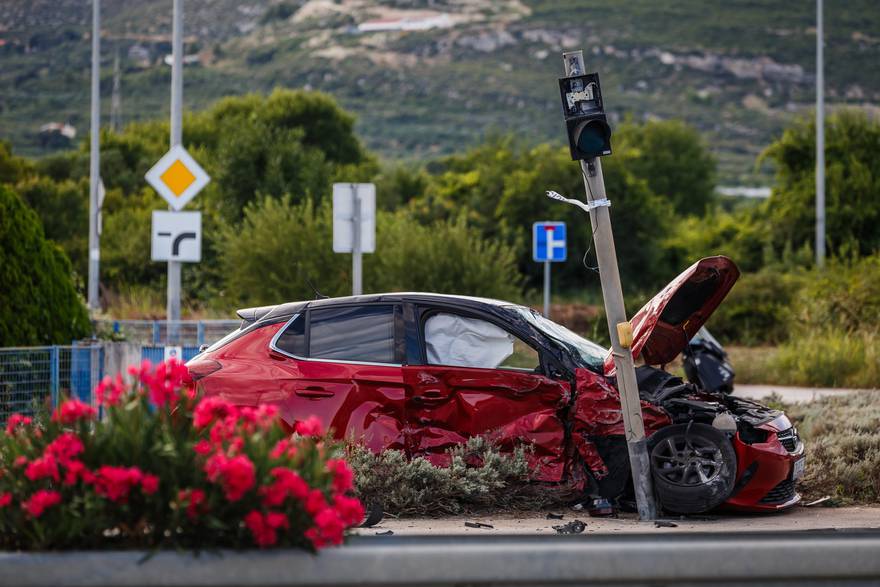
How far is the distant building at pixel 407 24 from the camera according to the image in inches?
5374

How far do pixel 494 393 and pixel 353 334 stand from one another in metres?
1.14

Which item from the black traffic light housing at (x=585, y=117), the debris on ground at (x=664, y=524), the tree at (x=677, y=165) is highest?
the tree at (x=677, y=165)

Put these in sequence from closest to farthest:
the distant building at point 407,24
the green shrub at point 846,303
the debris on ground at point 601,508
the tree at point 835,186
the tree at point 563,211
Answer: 1. the debris on ground at point 601,508
2. the green shrub at point 846,303
3. the tree at point 835,186
4. the tree at point 563,211
5. the distant building at point 407,24

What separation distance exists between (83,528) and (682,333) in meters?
6.10

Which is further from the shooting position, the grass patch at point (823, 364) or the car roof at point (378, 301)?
the grass patch at point (823, 364)

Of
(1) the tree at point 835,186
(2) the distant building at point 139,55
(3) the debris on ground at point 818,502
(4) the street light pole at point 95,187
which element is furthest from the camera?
(2) the distant building at point 139,55

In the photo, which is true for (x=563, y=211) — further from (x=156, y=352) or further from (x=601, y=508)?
(x=601, y=508)

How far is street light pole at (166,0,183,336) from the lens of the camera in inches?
730

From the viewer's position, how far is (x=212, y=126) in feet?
233

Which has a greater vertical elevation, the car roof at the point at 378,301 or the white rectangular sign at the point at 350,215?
the white rectangular sign at the point at 350,215

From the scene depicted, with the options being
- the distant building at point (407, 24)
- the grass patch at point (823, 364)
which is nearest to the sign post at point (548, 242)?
the grass patch at point (823, 364)

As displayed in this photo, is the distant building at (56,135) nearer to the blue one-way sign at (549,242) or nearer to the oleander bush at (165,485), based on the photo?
the blue one-way sign at (549,242)

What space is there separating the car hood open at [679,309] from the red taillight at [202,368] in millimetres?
2869

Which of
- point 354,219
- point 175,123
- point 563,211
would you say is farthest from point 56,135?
point 354,219
